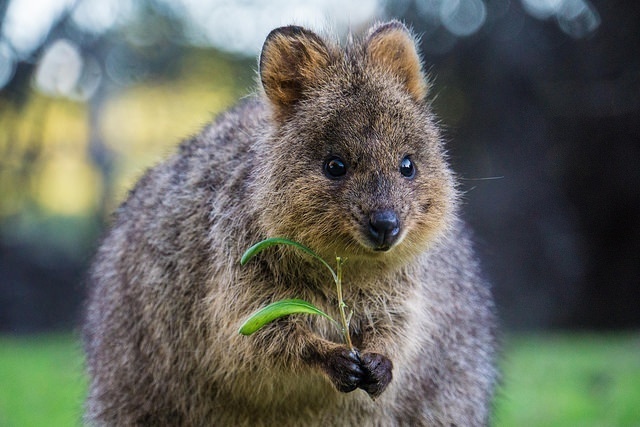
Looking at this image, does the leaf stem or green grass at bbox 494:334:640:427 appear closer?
the leaf stem

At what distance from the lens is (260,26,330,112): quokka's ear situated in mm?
4762

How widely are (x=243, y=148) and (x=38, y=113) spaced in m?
9.45

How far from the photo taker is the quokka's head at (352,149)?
4215 mm

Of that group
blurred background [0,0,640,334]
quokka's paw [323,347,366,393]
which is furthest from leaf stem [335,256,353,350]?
blurred background [0,0,640,334]

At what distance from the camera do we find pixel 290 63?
4832 millimetres

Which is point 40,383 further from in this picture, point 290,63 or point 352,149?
point 352,149

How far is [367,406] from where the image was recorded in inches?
208

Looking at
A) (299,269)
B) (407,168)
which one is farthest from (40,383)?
(407,168)

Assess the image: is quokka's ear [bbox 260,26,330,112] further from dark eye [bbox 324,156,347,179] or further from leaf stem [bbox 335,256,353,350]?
leaf stem [bbox 335,256,353,350]

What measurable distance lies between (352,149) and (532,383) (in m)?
6.78

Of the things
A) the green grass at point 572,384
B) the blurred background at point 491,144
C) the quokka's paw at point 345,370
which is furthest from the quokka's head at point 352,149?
the blurred background at point 491,144

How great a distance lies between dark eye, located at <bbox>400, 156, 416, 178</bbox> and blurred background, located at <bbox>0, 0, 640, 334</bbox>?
9758 mm

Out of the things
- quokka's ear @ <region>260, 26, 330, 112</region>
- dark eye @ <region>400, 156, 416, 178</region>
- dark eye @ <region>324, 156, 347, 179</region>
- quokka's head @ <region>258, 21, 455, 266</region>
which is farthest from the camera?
quokka's ear @ <region>260, 26, 330, 112</region>

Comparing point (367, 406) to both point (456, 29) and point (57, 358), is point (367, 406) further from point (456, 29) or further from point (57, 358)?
point (456, 29)
